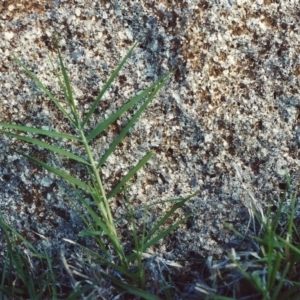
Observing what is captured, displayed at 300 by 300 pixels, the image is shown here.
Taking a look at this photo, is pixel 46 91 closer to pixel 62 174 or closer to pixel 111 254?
pixel 62 174

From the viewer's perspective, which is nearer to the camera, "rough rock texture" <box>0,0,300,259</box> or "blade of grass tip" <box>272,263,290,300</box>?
"blade of grass tip" <box>272,263,290,300</box>

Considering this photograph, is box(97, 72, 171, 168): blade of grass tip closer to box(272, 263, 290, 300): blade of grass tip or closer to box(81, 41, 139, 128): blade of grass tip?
box(81, 41, 139, 128): blade of grass tip

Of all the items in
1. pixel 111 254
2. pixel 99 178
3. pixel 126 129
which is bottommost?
pixel 111 254

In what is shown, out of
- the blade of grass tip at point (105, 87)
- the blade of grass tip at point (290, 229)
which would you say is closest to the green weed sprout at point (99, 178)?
the blade of grass tip at point (105, 87)

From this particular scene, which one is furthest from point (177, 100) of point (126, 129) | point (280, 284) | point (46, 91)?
point (280, 284)

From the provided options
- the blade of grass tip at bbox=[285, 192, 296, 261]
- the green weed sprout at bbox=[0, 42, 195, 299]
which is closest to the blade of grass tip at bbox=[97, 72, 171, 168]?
the green weed sprout at bbox=[0, 42, 195, 299]

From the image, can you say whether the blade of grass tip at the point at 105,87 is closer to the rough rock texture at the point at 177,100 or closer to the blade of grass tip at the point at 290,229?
the rough rock texture at the point at 177,100
